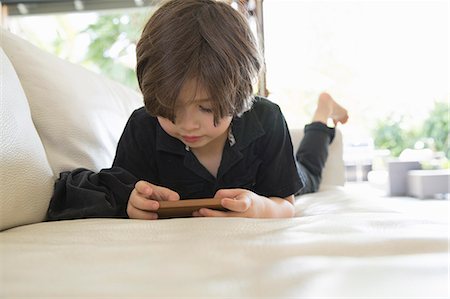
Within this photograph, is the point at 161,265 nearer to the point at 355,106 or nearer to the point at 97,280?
the point at 97,280

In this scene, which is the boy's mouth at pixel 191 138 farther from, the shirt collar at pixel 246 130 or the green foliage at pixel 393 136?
the green foliage at pixel 393 136

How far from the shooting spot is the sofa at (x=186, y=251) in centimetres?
40

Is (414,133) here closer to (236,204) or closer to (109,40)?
(109,40)

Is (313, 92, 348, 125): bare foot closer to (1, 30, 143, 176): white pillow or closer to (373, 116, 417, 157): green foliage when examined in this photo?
(1, 30, 143, 176): white pillow

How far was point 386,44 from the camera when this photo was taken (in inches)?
190

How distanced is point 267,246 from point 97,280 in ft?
0.56

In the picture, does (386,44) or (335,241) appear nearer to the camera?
(335,241)

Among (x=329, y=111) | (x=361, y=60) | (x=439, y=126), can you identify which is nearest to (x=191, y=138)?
(x=329, y=111)

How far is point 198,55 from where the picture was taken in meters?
0.79

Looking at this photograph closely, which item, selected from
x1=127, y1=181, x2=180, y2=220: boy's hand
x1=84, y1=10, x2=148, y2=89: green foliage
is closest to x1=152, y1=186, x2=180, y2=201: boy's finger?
x1=127, y1=181, x2=180, y2=220: boy's hand

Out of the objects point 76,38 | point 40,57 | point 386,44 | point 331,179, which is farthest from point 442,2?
point 40,57

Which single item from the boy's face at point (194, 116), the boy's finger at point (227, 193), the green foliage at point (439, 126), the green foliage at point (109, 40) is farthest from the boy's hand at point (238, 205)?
the green foliage at point (439, 126)

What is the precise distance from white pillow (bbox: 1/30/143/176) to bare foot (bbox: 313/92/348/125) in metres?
0.80

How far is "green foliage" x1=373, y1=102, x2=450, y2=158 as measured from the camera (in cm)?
505
